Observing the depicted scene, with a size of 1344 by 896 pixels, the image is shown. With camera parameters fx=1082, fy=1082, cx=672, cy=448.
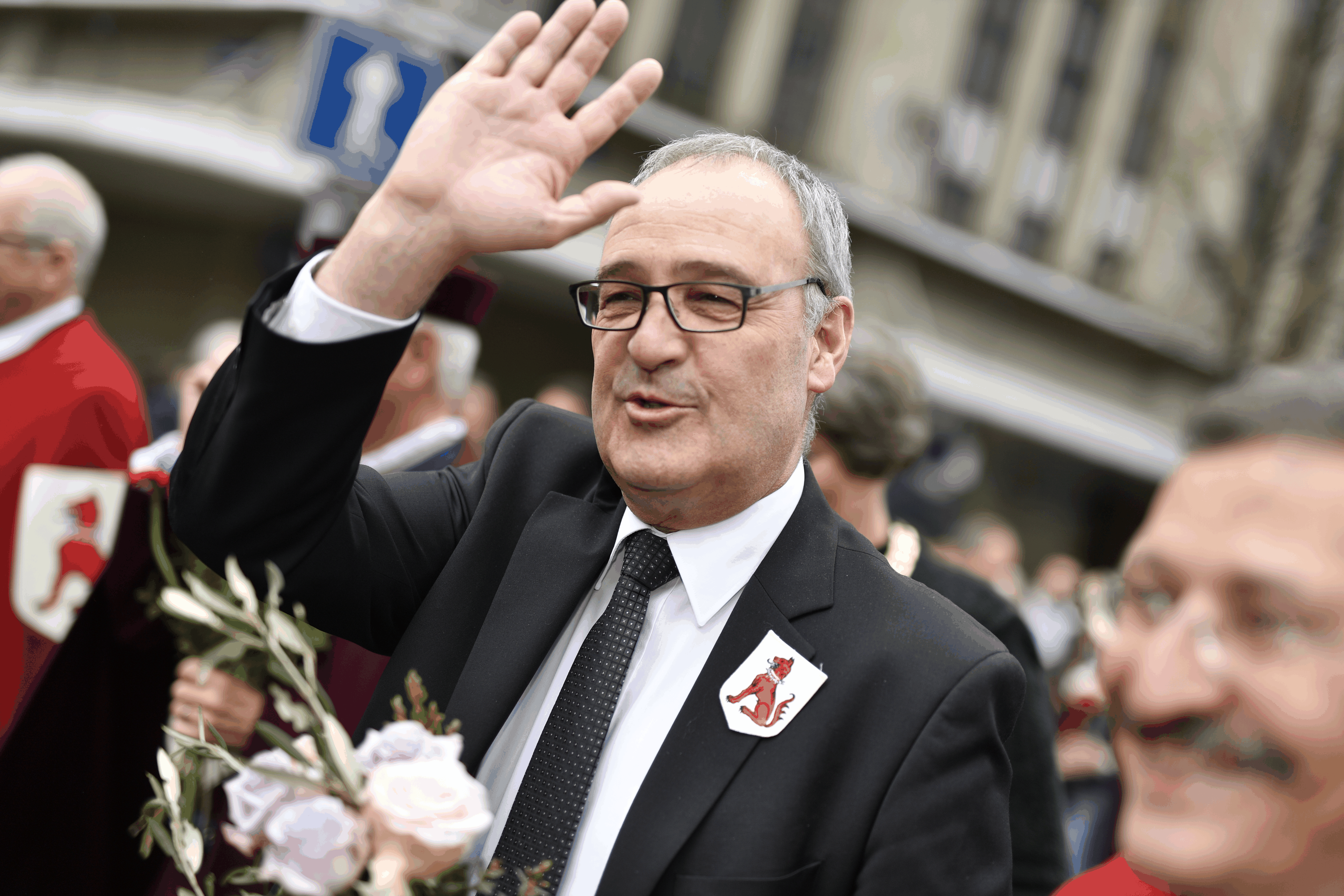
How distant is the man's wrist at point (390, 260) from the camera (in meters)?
1.38

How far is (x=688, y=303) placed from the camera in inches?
64.7

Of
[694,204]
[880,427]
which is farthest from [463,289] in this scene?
[694,204]

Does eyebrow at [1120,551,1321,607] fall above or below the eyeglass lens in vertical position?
above

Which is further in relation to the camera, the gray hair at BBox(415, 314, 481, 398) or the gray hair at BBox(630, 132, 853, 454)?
the gray hair at BBox(415, 314, 481, 398)

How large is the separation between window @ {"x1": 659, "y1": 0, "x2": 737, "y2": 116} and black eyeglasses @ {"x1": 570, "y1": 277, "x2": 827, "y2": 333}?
32.3 feet

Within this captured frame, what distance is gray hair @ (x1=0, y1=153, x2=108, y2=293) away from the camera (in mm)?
3543

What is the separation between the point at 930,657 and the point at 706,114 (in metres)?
10.6

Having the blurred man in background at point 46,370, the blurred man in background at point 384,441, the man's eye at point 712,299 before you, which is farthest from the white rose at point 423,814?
the blurred man in background at point 46,370

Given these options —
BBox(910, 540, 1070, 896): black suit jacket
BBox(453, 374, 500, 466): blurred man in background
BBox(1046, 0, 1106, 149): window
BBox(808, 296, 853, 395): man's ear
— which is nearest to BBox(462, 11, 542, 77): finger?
BBox(808, 296, 853, 395): man's ear

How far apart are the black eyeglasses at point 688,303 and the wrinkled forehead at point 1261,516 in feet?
3.00

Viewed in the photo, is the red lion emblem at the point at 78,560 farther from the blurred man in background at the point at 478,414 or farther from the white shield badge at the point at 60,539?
the blurred man in background at the point at 478,414

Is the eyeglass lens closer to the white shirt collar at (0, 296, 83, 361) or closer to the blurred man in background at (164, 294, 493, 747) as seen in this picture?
the blurred man in background at (164, 294, 493, 747)

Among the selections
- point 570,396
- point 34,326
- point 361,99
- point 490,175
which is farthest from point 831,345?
point 570,396

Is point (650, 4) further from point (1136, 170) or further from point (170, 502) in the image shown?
point (170, 502)
